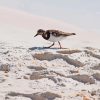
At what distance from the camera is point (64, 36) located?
34.6 ft

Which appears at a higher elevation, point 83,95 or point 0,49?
point 0,49

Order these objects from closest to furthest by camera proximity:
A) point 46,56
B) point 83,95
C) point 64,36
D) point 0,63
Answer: point 83,95 → point 0,63 → point 46,56 → point 64,36

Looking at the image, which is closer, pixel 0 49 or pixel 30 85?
pixel 30 85

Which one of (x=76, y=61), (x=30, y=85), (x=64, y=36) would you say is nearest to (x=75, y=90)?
(x=30, y=85)

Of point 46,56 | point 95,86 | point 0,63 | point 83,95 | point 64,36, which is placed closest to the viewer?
point 83,95

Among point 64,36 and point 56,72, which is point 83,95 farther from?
point 64,36

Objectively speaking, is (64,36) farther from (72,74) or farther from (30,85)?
(30,85)

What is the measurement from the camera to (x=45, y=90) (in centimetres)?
693

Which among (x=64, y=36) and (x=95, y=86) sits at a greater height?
(x=64, y=36)

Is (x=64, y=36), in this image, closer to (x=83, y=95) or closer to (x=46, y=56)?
(x=46, y=56)

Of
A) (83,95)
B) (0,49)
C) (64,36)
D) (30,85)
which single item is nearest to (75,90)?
(83,95)

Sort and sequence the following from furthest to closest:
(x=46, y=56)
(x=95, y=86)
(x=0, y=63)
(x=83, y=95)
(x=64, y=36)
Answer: (x=64, y=36)
(x=46, y=56)
(x=0, y=63)
(x=95, y=86)
(x=83, y=95)

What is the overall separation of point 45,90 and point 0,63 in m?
1.45

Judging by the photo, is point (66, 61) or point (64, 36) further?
point (64, 36)
